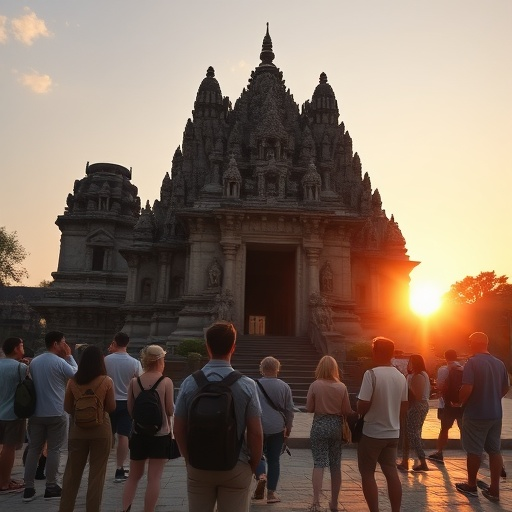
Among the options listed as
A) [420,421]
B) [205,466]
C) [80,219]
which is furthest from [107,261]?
[205,466]

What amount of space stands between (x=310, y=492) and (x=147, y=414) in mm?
3204

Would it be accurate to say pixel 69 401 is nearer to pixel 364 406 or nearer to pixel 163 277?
pixel 364 406

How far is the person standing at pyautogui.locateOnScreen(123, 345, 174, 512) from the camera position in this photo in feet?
19.2

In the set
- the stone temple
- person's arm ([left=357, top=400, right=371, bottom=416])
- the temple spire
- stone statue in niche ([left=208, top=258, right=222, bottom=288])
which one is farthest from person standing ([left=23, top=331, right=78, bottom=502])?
the temple spire

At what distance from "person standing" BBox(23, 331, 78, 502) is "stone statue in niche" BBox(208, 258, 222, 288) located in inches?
817

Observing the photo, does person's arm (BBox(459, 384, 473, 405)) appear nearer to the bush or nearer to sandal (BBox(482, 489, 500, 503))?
sandal (BBox(482, 489, 500, 503))

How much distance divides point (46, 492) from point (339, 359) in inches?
672

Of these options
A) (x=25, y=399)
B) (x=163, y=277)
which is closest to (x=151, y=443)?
(x=25, y=399)

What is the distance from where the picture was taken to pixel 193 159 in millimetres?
35719

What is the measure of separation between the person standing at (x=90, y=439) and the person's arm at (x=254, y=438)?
8.12 ft

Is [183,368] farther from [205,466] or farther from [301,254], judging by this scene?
[205,466]

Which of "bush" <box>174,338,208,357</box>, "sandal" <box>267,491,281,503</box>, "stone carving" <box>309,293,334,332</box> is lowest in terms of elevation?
"sandal" <box>267,491,281,503</box>

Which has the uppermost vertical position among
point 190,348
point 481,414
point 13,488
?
point 190,348

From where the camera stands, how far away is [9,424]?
7.59 meters
